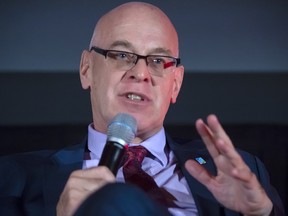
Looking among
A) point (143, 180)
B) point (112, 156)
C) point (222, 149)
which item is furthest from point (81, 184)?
point (143, 180)

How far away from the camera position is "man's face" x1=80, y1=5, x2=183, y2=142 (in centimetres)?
158

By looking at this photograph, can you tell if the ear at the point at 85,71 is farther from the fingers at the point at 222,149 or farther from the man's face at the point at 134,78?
the fingers at the point at 222,149

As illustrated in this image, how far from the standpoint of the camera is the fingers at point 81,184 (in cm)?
100

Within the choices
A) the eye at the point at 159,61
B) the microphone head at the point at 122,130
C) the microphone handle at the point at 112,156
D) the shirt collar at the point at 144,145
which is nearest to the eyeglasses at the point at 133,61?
the eye at the point at 159,61

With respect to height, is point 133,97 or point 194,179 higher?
point 133,97

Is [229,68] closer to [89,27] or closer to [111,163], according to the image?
[89,27]

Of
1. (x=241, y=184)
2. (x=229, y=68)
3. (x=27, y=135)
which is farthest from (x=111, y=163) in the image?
(x=229, y=68)

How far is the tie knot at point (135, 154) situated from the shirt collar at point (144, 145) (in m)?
0.02

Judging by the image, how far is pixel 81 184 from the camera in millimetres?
1057

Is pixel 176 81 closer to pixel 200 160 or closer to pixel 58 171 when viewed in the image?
pixel 200 160

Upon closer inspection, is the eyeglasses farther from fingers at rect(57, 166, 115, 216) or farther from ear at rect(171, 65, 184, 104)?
fingers at rect(57, 166, 115, 216)

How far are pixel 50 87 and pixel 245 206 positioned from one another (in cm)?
100

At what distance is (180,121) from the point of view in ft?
6.60

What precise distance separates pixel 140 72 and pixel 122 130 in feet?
1.56
